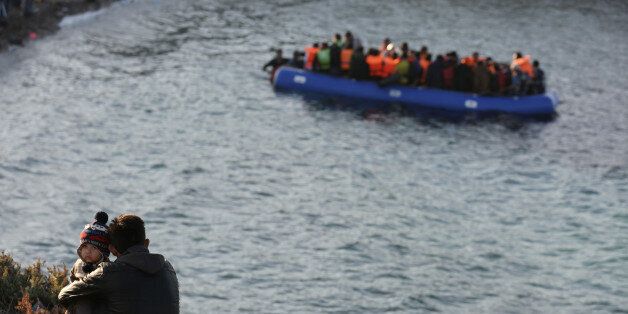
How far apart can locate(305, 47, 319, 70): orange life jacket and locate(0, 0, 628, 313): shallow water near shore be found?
1.52m

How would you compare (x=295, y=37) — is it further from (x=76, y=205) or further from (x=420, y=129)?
(x=76, y=205)

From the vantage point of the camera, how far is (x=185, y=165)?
26.7m

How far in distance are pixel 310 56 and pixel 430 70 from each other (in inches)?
162

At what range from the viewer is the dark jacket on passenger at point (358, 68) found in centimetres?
3353

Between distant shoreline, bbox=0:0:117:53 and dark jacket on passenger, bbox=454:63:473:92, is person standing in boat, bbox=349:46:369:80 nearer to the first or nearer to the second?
dark jacket on passenger, bbox=454:63:473:92

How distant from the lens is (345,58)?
34250 mm

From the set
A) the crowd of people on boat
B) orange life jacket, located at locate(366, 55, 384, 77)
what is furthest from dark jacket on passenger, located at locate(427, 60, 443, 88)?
orange life jacket, located at locate(366, 55, 384, 77)

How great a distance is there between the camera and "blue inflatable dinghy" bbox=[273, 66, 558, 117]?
108ft

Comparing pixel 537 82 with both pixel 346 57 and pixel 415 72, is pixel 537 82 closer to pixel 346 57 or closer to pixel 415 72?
pixel 415 72

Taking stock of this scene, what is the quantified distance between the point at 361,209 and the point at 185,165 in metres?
5.06

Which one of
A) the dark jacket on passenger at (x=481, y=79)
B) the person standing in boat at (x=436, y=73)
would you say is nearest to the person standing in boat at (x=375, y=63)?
the person standing in boat at (x=436, y=73)

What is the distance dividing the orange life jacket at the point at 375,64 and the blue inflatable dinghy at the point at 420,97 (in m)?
0.45

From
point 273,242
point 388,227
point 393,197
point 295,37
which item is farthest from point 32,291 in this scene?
point 295,37

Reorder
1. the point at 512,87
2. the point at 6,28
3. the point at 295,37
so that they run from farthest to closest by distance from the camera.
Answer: the point at 295,37, the point at 6,28, the point at 512,87
